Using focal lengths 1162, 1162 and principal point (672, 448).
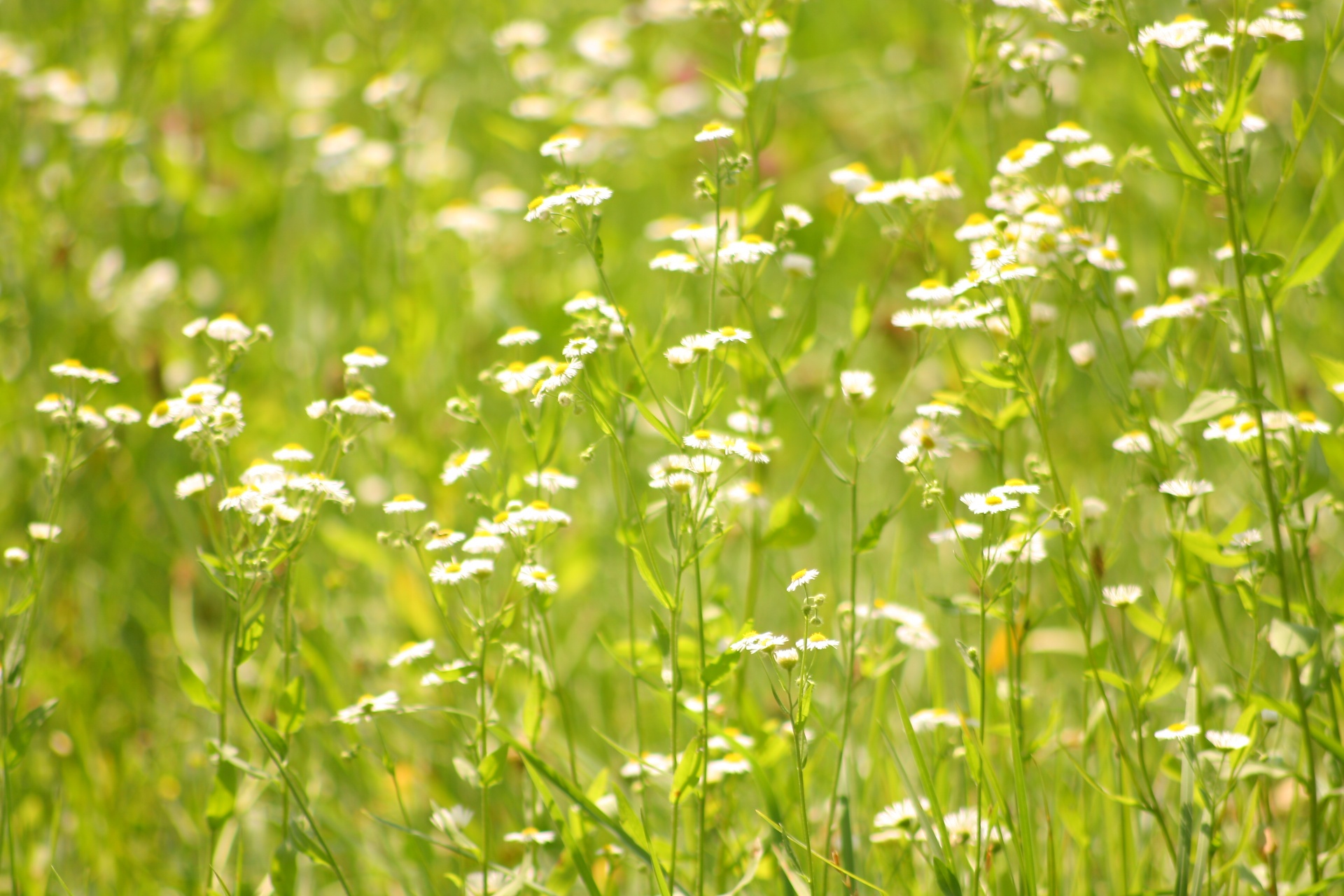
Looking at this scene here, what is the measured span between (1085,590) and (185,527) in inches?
84.5

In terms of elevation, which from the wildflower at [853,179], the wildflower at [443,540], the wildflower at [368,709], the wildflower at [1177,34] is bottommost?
the wildflower at [368,709]

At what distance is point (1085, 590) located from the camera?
2.21 m

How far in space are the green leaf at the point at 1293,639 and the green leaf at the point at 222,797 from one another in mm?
1449

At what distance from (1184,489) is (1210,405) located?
120mm

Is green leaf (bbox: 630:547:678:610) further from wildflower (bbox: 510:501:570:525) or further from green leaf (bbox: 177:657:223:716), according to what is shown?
green leaf (bbox: 177:657:223:716)

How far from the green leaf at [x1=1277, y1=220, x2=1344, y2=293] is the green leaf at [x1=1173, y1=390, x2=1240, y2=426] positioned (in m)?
0.17

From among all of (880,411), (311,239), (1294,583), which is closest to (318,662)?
(1294,583)

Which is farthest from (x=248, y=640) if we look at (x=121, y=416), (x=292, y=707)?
(x=121, y=416)

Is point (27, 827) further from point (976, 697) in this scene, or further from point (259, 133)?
point (259, 133)

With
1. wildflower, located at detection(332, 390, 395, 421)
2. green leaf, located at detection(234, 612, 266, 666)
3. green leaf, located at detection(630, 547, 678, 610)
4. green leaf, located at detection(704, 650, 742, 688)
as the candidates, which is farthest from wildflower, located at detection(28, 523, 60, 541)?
green leaf, located at detection(704, 650, 742, 688)

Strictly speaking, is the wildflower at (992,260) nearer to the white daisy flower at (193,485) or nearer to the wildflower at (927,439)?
the wildflower at (927,439)

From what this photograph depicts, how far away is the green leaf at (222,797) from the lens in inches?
67.2

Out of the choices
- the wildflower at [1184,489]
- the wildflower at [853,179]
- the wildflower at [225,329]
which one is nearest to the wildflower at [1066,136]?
the wildflower at [853,179]

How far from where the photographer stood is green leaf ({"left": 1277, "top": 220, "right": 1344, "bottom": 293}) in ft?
4.95
